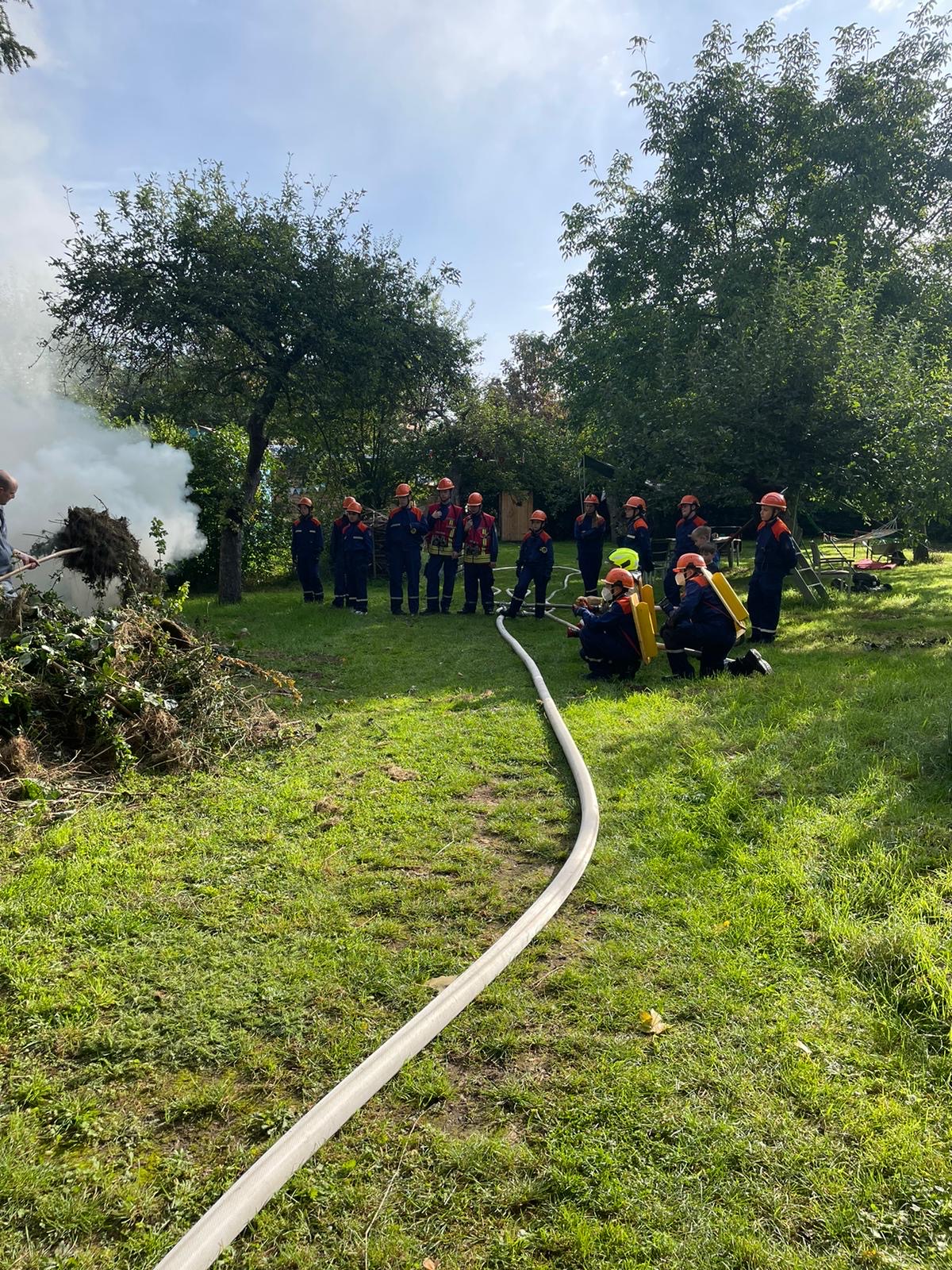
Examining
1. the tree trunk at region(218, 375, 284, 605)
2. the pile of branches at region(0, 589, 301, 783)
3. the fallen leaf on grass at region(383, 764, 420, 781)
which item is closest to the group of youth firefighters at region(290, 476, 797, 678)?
the tree trunk at region(218, 375, 284, 605)

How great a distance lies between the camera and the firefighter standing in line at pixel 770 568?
353 inches

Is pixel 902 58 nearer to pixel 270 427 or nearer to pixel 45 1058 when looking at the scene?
pixel 270 427

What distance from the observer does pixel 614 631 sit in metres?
7.48

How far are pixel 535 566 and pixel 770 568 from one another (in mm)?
3547

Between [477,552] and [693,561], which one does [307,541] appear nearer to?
[477,552]

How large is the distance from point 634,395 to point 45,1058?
52.7 ft

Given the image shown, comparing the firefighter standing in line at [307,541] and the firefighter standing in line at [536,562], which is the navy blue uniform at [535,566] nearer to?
the firefighter standing in line at [536,562]

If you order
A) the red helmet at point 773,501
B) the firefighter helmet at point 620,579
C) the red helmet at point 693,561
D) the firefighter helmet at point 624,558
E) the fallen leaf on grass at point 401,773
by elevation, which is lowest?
the fallen leaf on grass at point 401,773

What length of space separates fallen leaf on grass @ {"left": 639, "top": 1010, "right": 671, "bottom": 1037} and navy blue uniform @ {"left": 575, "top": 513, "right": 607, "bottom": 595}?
962 centimetres

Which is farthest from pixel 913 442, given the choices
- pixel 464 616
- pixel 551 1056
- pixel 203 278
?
pixel 551 1056

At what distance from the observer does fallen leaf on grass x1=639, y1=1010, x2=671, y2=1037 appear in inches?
102

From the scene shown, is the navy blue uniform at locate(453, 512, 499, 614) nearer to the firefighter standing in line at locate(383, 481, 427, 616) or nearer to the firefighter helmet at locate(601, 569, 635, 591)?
the firefighter standing in line at locate(383, 481, 427, 616)

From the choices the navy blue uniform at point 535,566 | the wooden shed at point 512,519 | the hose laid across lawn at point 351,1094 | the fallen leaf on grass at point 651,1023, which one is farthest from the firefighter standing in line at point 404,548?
the wooden shed at point 512,519

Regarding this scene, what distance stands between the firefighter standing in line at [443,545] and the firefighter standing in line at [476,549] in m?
0.15
